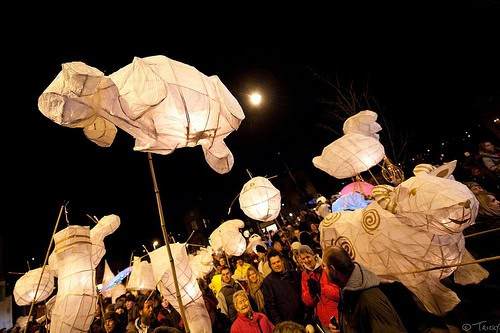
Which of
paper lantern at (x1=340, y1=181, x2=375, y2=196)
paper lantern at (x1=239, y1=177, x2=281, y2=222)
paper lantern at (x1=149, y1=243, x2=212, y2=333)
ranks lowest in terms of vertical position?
paper lantern at (x1=149, y1=243, x2=212, y2=333)

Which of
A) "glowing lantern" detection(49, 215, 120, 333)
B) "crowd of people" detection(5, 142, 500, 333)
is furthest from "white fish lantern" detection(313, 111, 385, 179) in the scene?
"glowing lantern" detection(49, 215, 120, 333)

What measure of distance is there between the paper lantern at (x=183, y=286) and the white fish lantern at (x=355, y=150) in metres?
3.87

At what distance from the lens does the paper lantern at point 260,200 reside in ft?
25.0

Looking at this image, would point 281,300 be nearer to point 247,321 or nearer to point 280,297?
point 280,297

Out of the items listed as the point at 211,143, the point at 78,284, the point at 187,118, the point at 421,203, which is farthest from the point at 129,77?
the point at 421,203

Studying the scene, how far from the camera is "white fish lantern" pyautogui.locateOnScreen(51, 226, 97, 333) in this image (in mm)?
4164

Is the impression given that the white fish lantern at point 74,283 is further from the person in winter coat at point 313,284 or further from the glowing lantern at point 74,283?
the person in winter coat at point 313,284

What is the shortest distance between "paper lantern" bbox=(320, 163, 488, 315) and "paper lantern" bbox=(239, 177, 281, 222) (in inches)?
113

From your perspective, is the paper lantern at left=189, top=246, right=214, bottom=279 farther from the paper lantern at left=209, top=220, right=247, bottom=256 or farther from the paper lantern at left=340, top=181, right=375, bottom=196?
the paper lantern at left=340, top=181, right=375, bottom=196

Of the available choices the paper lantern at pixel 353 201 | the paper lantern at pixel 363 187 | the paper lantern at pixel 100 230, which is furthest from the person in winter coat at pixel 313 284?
the paper lantern at pixel 100 230

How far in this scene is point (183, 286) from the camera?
19.6ft

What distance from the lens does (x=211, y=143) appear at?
11.1 ft

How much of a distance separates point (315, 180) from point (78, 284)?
3418 centimetres

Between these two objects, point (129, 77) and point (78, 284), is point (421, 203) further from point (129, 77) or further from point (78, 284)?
point (78, 284)
